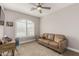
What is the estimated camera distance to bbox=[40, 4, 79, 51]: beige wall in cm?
249

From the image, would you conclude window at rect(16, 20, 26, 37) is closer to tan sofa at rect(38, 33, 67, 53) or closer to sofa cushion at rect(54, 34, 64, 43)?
tan sofa at rect(38, 33, 67, 53)

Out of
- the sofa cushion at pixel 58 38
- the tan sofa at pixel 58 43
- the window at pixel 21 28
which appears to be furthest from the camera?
the sofa cushion at pixel 58 38

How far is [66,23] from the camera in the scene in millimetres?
2852

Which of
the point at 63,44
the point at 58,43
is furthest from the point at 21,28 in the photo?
the point at 63,44

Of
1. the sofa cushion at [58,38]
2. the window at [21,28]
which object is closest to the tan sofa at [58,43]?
the sofa cushion at [58,38]

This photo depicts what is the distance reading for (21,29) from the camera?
237 cm

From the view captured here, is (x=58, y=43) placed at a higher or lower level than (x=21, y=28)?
lower

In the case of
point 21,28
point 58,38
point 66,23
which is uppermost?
point 66,23

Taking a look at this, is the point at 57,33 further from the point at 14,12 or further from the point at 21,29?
the point at 14,12

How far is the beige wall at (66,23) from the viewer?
2491mm

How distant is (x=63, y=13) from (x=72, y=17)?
17.2 inches

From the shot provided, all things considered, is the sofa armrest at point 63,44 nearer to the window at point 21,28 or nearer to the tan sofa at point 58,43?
the tan sofa at point 58,43

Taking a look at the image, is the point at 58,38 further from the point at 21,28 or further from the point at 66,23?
the point at 21,28

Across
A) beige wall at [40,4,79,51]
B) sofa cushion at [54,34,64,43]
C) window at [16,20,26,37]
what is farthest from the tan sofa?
window at [16,20,26,37]
